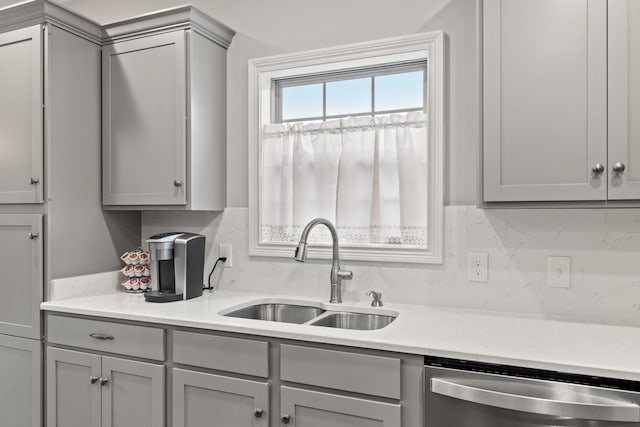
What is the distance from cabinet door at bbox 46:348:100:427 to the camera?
2.15 m

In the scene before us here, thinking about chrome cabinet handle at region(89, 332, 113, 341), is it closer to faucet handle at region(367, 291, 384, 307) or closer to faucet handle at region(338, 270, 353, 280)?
faucet handle at region(338, 270, 353, 280)

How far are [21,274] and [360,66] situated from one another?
1.93 metres

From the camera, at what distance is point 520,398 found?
4.56 feet

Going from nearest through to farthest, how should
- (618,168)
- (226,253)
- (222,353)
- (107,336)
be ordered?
(618,168), (222,353), (107,336), (226,253)

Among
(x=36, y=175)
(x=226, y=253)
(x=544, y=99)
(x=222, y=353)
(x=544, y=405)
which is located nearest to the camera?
(x=544, y=405)

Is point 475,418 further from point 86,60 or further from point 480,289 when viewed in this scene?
point 86,60

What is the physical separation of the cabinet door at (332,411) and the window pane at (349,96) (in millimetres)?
1424

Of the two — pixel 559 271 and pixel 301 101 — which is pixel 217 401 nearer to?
pixel 559 271

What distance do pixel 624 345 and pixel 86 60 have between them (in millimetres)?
2658

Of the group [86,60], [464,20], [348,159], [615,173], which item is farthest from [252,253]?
[615,173]

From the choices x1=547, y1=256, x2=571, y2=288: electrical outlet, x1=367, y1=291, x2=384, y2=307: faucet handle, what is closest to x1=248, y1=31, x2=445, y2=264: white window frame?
x1=367, y1=291, x2=384, y2=307: faucet handle

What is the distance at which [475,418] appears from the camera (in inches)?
58.7

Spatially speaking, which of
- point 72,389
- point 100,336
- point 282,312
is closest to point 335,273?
point 282,312

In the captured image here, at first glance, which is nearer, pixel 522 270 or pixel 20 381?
pixel 522 270
